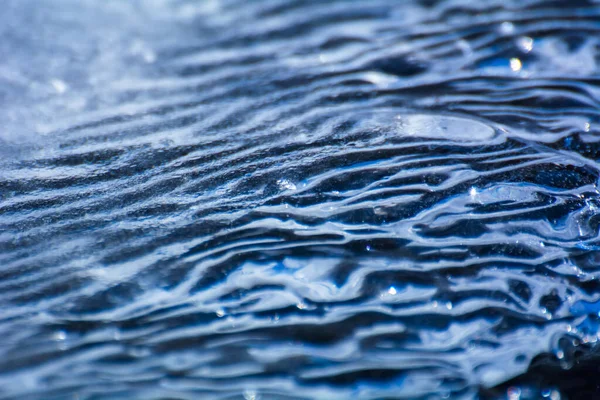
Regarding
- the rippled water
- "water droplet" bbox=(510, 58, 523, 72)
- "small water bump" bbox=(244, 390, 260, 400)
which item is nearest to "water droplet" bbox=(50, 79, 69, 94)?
the rippled water

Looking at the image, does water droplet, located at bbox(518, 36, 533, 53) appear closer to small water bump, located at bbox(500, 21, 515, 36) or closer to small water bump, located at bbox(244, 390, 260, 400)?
small water bump, located at bbox(500, 21, 515, 36)

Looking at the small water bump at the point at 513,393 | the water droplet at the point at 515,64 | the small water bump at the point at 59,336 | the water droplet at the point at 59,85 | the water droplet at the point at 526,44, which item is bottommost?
the small water bump at the point at 513,393

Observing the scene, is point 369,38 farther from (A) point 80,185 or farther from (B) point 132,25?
(A) point 80,185

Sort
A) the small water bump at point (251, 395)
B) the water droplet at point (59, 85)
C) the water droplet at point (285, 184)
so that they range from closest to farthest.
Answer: the small water bump at point (251, 395), the water droplet at point (285, 184), the water droplet at point (59, 85)

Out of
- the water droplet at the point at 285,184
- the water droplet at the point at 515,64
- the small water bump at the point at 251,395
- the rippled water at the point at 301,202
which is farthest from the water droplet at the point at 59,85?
the water droplet at the point at 515,64

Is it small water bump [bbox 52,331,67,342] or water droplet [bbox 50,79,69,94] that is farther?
water droplet [bbox 50,79,69,94]

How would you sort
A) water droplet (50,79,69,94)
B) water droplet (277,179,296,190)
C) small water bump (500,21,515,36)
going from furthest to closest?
small water bump (500,21,515,36)
water droplet (50,79,69,94)
water droplet (277,179,296,190)

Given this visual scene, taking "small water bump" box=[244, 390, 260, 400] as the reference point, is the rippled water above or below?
above

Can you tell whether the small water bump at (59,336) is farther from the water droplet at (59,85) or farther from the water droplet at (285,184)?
A: the water droplet at (59,85)

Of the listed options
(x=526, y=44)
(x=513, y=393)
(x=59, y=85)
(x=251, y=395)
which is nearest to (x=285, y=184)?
(x=251, y=395)
